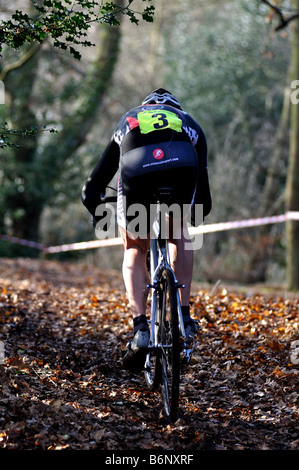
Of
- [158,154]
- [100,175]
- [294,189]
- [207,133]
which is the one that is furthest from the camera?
[207,133]

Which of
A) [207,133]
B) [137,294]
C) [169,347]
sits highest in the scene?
[207,133]

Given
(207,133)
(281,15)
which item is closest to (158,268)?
(281,15)

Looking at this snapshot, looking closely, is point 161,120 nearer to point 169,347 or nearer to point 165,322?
point 165,322

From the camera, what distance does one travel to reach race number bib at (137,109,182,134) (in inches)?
153

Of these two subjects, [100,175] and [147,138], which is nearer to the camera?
[147,138]

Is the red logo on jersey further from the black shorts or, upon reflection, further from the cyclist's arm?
the cyclist's arm

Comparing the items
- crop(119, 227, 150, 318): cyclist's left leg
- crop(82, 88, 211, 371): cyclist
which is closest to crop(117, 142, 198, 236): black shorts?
crop(82, 88, 211, 371): cyclist

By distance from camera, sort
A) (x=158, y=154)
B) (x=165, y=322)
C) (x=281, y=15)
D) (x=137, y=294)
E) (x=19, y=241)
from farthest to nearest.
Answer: (x=19, y=241) → (x=281, y=15) → (x=137, y=294) → (x=165, y=322) → (x=158, y=154)

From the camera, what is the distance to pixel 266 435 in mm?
3828

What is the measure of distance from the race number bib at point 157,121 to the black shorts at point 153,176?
0.12 metres

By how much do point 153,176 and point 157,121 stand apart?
375mm

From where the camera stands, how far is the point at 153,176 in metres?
3.81

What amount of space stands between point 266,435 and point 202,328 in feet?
6.96

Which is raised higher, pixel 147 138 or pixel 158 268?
pixel 147 138
